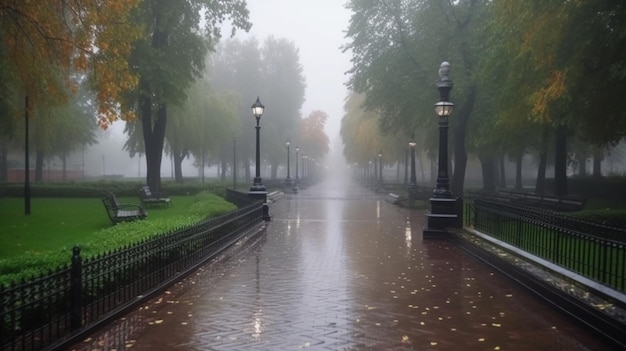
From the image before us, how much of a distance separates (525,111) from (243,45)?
49.6 meters

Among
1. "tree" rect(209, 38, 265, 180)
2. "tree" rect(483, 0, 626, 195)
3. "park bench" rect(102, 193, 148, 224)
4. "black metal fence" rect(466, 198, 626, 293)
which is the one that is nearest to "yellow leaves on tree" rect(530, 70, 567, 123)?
"tree" rect(483, 0, 626, 195)

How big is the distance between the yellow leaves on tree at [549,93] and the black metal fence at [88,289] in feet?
37.8

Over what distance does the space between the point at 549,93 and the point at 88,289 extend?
47.4 ft

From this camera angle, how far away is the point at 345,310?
7.38m

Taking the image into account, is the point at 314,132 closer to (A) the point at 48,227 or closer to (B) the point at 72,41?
(A) the point at 48,227

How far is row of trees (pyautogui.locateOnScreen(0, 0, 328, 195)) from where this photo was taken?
1245 centimetres

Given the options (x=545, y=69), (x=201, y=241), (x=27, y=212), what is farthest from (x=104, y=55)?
(x=545, y=69)

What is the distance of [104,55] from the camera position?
13.2m

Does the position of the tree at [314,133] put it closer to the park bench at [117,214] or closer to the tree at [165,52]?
the tree at [165,52]

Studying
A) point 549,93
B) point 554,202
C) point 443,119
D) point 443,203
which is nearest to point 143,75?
point 443,119

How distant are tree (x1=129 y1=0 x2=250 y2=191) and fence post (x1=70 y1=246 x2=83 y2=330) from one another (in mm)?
19601

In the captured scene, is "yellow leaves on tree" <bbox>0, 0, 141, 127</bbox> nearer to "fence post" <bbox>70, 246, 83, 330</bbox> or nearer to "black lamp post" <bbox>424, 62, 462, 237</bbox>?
"fence post" <bbox>70, 246, 83, 330</bbox>

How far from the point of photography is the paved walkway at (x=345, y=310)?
603 cm

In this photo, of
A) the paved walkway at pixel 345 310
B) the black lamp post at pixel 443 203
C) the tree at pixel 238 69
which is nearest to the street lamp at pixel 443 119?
the black lamp post at pixel 443 203
